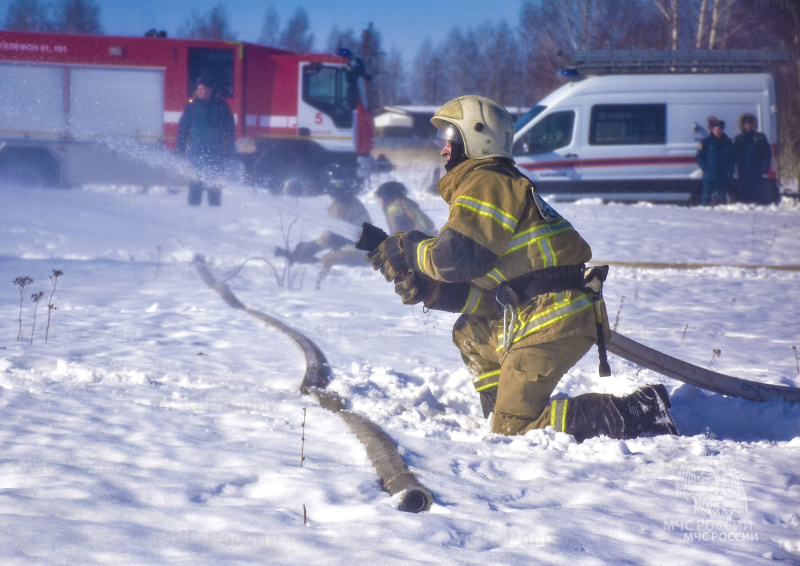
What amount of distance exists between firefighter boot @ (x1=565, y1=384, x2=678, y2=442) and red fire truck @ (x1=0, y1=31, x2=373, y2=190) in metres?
10.9

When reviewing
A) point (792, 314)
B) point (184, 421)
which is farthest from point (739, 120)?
point (184, 421)

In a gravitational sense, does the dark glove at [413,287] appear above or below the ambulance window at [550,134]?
below

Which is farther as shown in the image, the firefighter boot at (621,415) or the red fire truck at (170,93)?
the red fire truck at (170,93)

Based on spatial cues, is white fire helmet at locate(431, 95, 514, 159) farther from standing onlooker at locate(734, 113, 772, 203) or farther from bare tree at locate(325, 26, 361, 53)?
bare tree at locate(325, 26, 361, 53)

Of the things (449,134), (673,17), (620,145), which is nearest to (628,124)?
(620,145)

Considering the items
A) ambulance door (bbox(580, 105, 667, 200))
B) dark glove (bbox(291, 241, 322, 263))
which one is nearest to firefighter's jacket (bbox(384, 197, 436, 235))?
dark glove (bbox(291, 241, 322, 263))

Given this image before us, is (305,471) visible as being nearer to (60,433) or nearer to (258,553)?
(258,553)

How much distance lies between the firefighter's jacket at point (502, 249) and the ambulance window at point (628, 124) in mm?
10400

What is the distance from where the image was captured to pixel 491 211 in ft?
8.83

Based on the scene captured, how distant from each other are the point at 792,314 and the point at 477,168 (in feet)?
13.7

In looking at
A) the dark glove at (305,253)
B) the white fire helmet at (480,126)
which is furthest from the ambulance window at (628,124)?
the white fire helmet at (480,126)

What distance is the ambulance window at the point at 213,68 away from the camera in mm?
13367

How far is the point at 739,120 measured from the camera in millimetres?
12609

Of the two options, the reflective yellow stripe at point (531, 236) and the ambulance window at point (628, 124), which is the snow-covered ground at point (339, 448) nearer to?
the reflective yellow stripe at point (531, 236)
